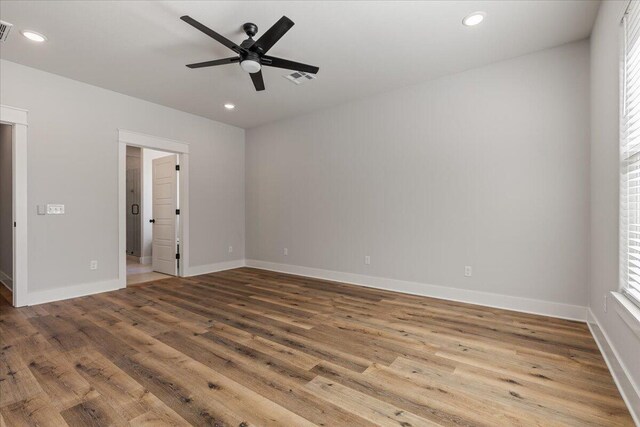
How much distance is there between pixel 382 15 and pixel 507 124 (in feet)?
6.31

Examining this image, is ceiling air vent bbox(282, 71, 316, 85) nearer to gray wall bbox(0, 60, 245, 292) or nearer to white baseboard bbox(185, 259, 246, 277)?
gray wall bbox(0, 60, 245, 292)

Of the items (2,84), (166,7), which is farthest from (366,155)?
(2,84)

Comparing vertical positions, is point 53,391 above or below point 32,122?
below

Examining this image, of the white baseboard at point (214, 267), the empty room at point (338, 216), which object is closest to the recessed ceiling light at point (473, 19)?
the empty room at point (338, 216)

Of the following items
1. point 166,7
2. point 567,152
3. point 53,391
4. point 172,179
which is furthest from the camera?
point 172,179

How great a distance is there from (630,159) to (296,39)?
9.29ft

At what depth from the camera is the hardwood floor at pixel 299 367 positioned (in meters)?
1.66

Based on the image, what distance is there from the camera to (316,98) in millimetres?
4598

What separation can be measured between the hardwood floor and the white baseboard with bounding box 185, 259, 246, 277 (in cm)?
177

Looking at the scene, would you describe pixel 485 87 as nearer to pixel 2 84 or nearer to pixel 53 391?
pixel 53 391

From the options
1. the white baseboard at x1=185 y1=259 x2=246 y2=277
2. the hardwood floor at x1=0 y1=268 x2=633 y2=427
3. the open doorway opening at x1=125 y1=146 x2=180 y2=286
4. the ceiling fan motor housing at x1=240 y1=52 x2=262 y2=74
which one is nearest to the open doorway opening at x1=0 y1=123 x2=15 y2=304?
the hardwood floor at x1=0 y1=268 x2=633 y2=427

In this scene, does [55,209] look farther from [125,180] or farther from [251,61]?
[251,61]

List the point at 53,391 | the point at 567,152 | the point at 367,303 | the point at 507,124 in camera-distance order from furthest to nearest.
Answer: the point at 367,303, the point at 507,124, the point at 567,152, the point at 53,391

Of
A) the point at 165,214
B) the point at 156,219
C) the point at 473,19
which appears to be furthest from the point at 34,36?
the point at 473,19
